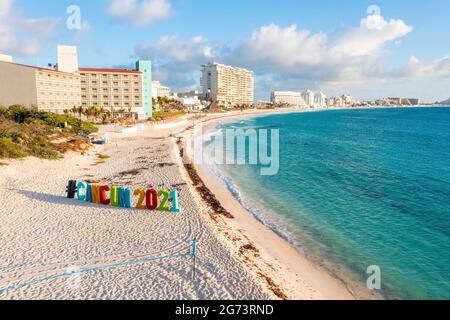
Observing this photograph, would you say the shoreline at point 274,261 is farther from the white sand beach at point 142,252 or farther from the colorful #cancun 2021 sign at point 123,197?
the colorful #cancun 2021 sign at point 123,197

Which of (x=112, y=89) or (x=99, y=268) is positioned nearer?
(x=99, y=268)

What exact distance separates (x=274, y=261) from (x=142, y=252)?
5.79 m

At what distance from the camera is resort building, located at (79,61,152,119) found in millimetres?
85688

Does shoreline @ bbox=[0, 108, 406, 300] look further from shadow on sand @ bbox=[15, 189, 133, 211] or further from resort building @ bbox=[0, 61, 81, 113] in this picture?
resort building @ bbox=[0, 61, 81, 113]

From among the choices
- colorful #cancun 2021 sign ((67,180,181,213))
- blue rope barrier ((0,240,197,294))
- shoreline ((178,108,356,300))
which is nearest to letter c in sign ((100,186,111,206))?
colorful #cancun 2021 sign ((67,180,181,213))

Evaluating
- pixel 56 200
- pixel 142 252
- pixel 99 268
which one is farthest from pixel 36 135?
pixel 99 268

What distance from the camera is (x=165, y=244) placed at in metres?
13.8

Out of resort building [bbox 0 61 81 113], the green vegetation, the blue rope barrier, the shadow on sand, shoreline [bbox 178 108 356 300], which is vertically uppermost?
resort building [bbox 0 61 81 113]

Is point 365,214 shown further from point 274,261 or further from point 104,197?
point 104,197

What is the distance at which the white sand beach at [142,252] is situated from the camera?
34.6ft

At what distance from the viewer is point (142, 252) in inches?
511

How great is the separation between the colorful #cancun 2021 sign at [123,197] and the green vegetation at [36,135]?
13.3m

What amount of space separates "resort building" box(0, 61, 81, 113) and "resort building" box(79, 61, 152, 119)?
542 inches

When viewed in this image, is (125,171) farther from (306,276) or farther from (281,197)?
(306,276)
